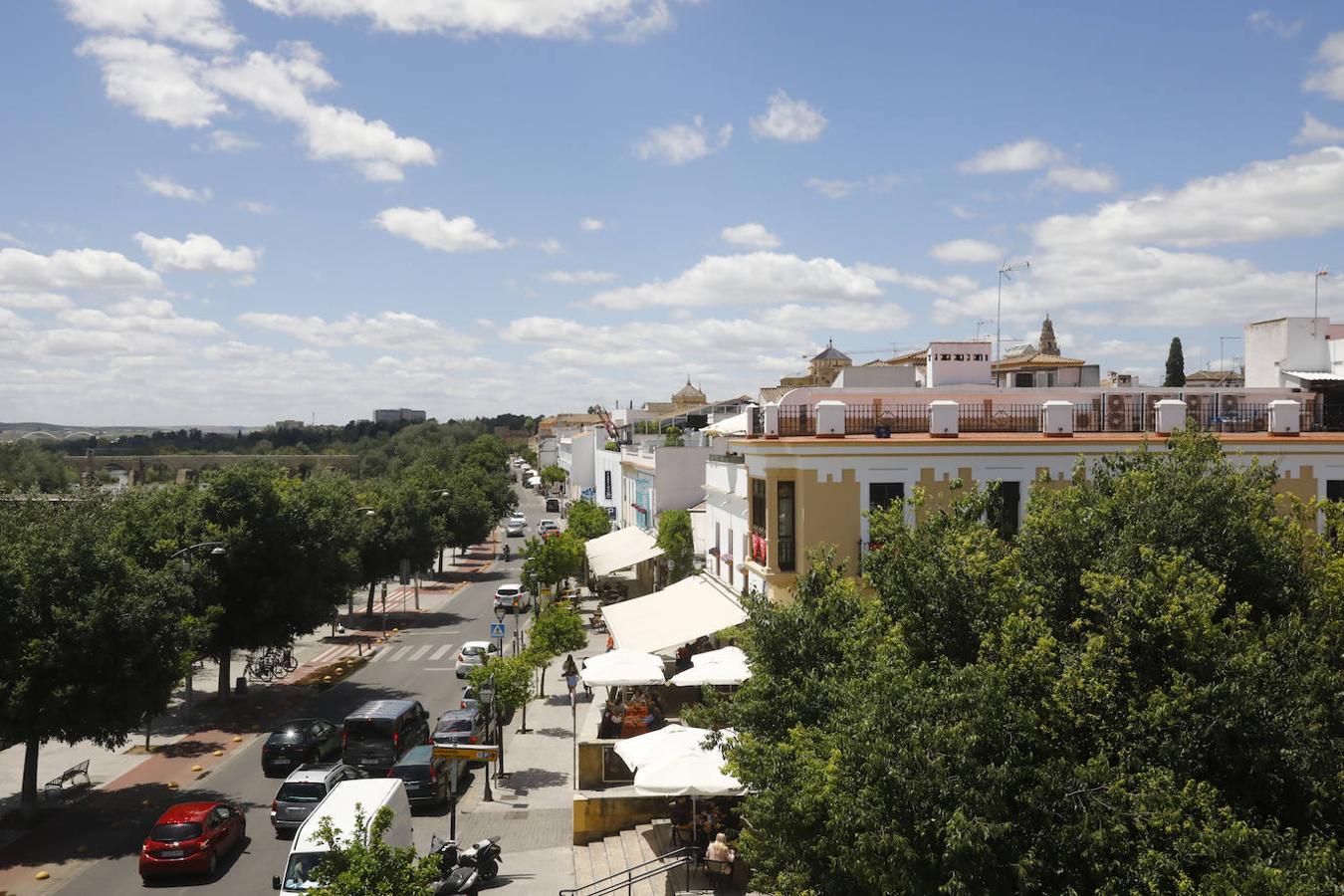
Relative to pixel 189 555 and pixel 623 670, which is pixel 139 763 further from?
pixel 623 670

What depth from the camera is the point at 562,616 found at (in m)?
30.9

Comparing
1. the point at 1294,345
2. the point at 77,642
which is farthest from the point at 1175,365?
the point at 77,642

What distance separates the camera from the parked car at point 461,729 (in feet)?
80.5

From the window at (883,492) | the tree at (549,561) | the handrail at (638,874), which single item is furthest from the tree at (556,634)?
the tree at (549,561)

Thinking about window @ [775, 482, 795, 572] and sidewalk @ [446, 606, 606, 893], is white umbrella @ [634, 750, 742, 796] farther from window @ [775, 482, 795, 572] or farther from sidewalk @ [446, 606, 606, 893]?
window @ [775, 482, 795, 572]

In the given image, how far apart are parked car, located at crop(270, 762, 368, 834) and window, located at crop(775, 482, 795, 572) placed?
9.88m

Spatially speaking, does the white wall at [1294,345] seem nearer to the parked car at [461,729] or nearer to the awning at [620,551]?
the awning at [620,551]

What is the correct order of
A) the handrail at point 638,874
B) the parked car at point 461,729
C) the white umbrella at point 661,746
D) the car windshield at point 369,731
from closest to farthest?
1. the handrail at point 638,874
2. the white umbrella at point 661,746
3. the car windshield at point 369,731
4. the parked car at point 461,729

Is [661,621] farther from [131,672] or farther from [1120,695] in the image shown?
[1120,695]

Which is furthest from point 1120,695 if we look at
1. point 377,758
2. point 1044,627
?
point 377,758

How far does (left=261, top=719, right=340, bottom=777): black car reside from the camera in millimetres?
25031

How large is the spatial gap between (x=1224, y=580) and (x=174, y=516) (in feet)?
95.7

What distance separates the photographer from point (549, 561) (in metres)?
44.9

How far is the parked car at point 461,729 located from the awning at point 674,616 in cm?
420
